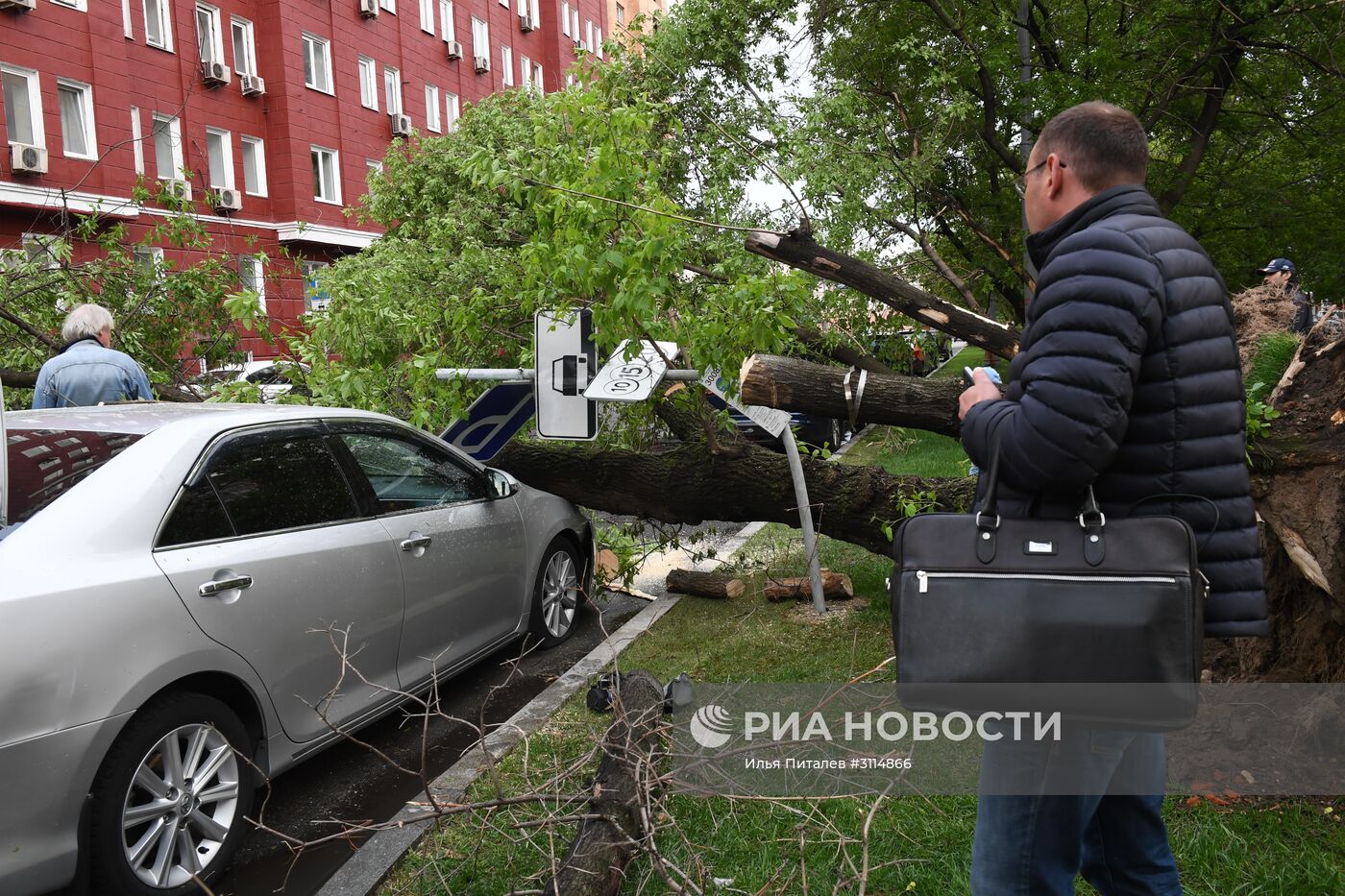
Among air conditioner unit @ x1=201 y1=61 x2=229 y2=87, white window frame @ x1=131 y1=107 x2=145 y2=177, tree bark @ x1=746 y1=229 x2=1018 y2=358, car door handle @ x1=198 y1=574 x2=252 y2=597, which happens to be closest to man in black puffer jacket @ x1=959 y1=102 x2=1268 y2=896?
car door handle @ x1=198 y1=574 x2=252 y2=597

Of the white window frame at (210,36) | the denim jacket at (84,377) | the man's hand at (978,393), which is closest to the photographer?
the man's hand at (978,393)

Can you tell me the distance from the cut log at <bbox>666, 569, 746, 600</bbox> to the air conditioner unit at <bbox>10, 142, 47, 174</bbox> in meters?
19.3

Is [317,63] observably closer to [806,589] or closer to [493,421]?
[493,421]

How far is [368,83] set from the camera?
33.1 meters

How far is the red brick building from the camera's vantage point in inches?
854

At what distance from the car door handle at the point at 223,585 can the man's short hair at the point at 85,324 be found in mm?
3378

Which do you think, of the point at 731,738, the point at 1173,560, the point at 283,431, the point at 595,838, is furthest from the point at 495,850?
the point at 1173,560

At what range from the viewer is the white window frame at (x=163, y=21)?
24.9 metres

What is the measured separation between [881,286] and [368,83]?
3107 centimetres

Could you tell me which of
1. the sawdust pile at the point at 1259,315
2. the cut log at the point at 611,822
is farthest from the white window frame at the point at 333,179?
the cut log at the point at 611,822

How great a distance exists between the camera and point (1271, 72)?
1273 centimetres

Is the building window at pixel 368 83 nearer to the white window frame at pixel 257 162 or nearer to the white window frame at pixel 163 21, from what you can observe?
the white window frame at pixel 257 162

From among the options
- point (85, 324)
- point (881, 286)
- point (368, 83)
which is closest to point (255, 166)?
point (368, 83)

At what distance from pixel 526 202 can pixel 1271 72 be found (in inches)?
432
